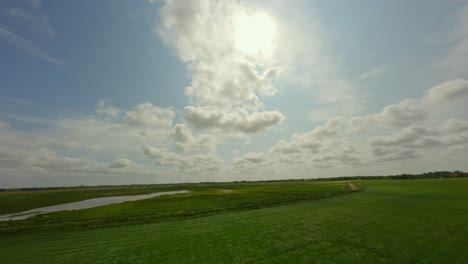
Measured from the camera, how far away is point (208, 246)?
61.1 feet

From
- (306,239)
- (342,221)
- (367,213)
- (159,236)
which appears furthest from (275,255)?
(367,213)

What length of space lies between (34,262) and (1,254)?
531 centimetres

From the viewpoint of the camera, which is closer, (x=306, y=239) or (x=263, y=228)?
(x=306, y=239)

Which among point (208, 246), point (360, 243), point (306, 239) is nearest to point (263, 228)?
point (306, 239)

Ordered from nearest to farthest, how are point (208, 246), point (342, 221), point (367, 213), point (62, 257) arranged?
point (62, 257) < point (208, 246) < point (342, 221) < point (367, 213)

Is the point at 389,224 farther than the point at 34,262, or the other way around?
the point at 389,224

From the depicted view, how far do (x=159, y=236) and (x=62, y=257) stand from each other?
7.43 m

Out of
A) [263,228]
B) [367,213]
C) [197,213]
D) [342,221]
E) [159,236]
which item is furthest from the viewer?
[197,213]

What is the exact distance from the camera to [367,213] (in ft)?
100

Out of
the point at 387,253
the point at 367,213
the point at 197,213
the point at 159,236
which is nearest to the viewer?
the point at 387,253

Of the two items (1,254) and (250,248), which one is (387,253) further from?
(1,254)

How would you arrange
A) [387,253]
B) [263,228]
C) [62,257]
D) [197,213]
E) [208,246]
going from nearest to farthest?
[387,253] < [62,257] < [208,246] < [263,228] < [197,213]

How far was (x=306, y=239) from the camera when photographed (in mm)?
19484

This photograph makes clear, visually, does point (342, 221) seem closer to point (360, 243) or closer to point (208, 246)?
point (360, 243)
